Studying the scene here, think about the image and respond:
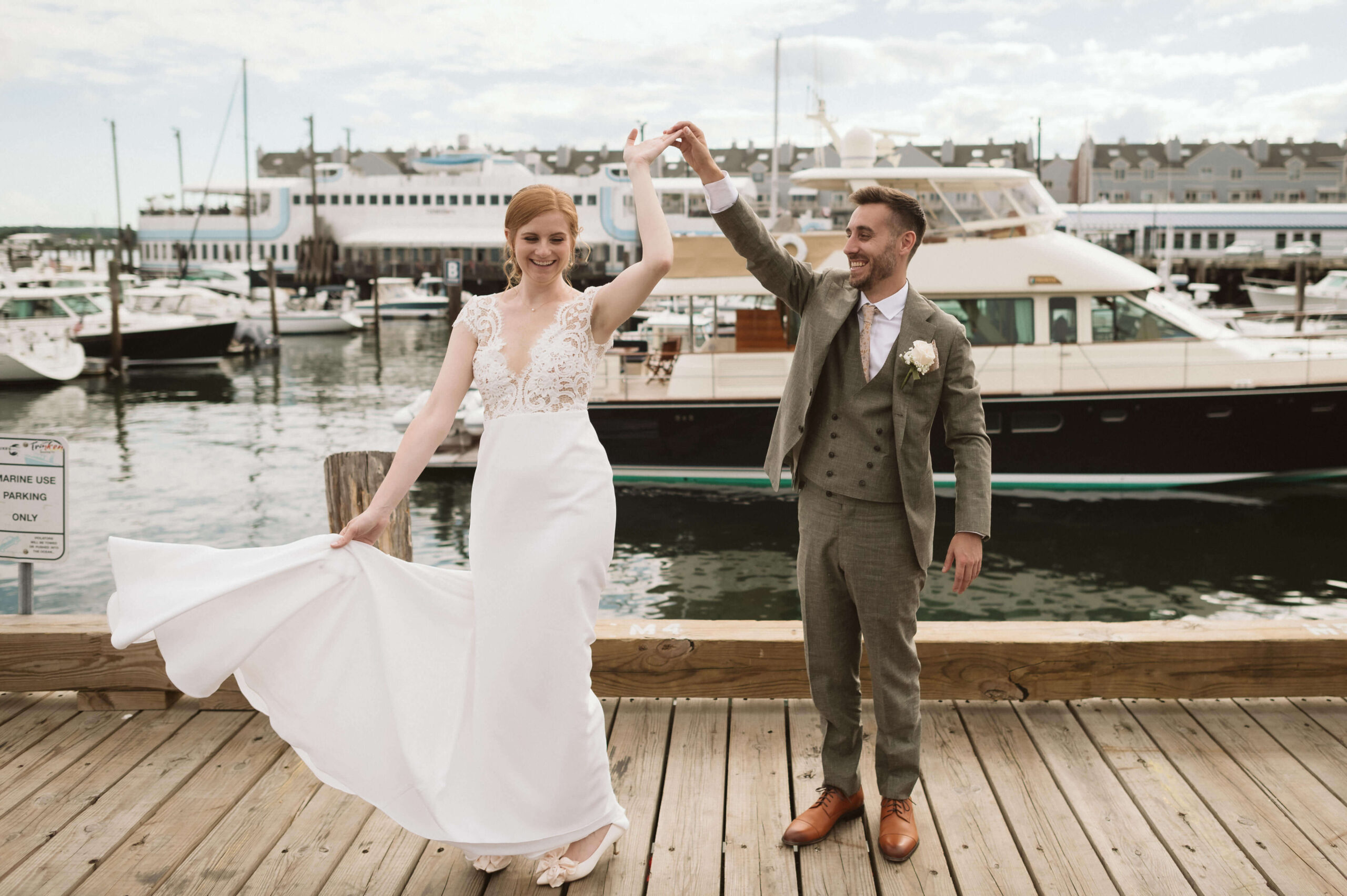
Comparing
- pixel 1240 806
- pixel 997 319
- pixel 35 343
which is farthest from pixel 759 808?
pixel 35 343

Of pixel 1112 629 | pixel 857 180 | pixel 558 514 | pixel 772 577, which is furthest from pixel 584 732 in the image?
pixel 857 180

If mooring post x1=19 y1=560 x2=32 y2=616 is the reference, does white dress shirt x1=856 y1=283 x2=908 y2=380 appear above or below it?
above

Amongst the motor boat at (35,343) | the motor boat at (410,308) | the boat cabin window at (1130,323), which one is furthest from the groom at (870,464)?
the motor boat at (410,308)

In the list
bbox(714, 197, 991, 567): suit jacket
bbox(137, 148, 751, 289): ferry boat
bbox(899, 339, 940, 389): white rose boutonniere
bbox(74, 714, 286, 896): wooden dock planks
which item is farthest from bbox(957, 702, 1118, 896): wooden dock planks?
bbox(137, 148, 751, 289): ferry boat

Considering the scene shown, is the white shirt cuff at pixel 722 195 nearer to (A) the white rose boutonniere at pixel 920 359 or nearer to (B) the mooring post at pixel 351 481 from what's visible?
(A) the white rose boutonniere at pixel 920 359

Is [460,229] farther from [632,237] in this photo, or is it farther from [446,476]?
[446,476]

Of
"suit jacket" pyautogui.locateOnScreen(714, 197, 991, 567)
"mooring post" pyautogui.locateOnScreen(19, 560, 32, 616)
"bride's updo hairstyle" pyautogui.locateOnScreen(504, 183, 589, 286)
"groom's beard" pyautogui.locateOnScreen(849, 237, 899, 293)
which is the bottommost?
"mooring post" pyautogui.locateOnScreen(19, 560, 32, 616)

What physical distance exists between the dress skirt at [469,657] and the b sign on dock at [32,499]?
1295mm

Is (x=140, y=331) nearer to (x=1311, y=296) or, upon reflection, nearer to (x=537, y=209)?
(x=537, y=209)

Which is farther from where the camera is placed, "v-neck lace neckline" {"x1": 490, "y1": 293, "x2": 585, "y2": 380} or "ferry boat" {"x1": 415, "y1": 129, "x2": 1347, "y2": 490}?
"ferry boat" {"x1": 415, "y1": 129, "x2": 1347, "y2": 490}

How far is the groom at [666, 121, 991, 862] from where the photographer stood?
261 cm

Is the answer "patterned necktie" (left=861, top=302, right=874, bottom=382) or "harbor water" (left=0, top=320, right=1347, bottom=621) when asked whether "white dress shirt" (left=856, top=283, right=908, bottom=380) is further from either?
"harbor water" (left=0, top=320, right=1347, bottom=621)

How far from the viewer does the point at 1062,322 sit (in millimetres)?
11438

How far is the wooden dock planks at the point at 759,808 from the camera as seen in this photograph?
2.52 m
